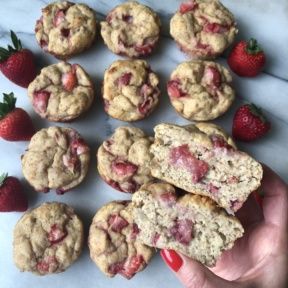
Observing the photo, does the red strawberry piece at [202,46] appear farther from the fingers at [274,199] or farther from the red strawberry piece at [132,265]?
the red strawberry piece at [132,265]

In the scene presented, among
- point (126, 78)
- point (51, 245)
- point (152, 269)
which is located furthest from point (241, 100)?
point (51, 245)

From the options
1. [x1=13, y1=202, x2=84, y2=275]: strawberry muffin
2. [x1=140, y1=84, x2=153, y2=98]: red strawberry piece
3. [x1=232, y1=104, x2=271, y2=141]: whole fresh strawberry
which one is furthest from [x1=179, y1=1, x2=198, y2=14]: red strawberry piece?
[x1=13, y1=202, x2=84, y2=275]: strawberry muffin

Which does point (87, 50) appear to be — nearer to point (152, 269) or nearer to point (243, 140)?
point (243, 140)

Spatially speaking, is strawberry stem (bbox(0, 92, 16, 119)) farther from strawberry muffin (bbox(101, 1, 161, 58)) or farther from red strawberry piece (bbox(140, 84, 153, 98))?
red strawberry piece (bbox(140, 84, 153, 98))

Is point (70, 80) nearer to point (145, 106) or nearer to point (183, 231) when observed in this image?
point (145, 106)

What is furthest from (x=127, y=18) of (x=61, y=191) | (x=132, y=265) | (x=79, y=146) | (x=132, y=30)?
(x=132, y=265)
